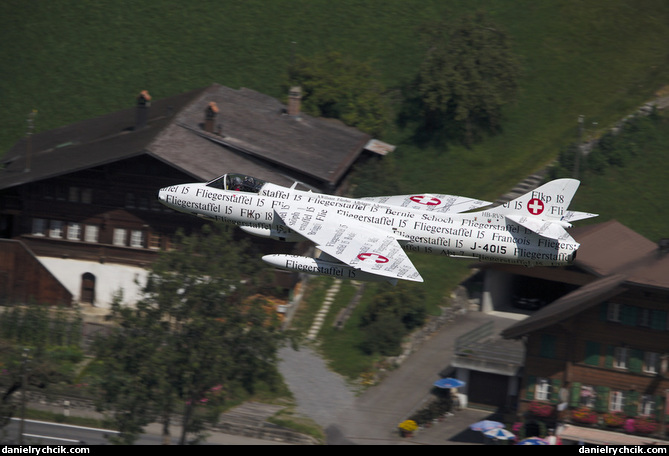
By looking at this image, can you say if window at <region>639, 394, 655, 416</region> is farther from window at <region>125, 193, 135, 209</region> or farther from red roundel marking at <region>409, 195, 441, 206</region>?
window at <region>125, 193, 135, 209</region>

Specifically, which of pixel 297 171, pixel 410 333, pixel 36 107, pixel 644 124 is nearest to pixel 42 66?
pixel 36 107

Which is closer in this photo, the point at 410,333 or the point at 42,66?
the point at 410,333

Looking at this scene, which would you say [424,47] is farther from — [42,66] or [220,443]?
[220,443]

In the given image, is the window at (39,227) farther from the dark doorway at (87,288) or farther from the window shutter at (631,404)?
the window shutter at (631,404)

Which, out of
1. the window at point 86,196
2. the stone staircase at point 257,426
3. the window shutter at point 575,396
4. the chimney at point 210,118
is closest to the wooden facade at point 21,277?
the window at point 86,196

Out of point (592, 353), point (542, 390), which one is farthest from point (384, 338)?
point (592, 353)
